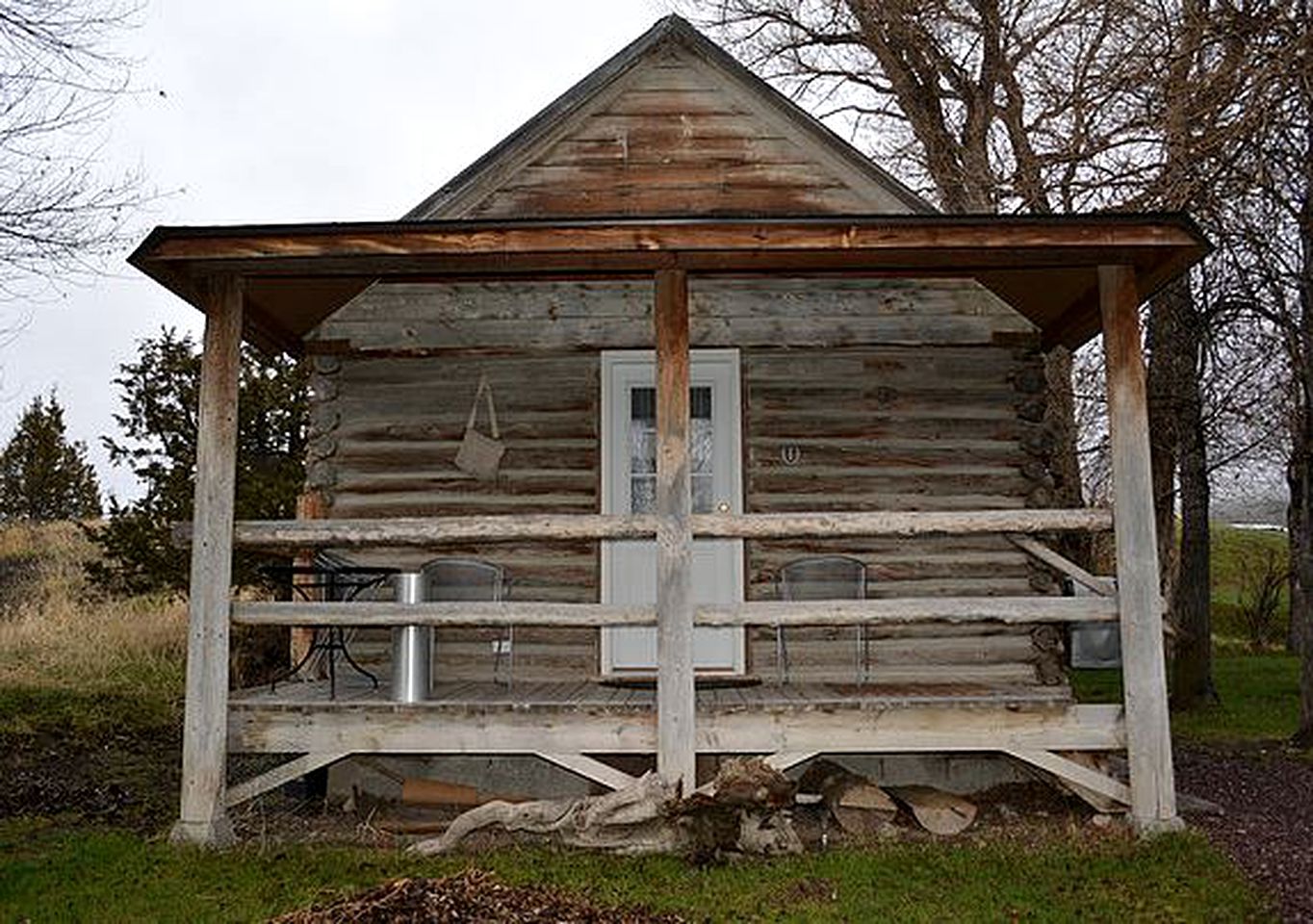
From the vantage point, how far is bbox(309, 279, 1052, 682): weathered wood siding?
27.8 ft

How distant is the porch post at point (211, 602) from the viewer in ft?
20.9

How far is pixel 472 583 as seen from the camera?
8547mm

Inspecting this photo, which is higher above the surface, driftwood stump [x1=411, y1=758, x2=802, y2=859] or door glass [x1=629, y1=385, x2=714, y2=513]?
door glass [x1=629, y1=385, x2=714, y2=513]

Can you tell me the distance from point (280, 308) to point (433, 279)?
1.02 meters

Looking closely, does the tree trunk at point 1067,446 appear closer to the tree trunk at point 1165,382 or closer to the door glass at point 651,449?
the tree trunk at point 1165,382

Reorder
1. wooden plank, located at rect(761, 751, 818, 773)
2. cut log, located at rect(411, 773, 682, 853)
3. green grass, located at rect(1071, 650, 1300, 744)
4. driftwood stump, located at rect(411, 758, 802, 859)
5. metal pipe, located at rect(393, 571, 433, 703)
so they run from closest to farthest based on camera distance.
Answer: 1. driftwood stump, located at rect(411, 758, 802, 859)
2. cut log, located at rect(411, 773, 682, 853)
3. wooden plank, located at rect(761, 751, 818, 773)
4. metal pipe, located at rect(393, 571, 433, 703)
5. green grass, located at rect(1071, 650, 1300, 744)

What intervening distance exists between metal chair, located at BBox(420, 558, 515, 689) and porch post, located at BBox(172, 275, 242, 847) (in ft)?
6.95

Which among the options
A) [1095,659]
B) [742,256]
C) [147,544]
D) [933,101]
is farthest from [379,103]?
[742,256]

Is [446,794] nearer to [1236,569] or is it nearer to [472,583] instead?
[472,583]

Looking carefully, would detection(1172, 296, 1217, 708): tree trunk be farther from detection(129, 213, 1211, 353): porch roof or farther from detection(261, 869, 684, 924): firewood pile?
detection(261, 869, 684, 924): firewood pile

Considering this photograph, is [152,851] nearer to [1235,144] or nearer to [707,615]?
[707,615]

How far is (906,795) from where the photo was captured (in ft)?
23.5

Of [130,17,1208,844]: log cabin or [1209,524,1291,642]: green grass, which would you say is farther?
[1209,524,1291,642]: green grass

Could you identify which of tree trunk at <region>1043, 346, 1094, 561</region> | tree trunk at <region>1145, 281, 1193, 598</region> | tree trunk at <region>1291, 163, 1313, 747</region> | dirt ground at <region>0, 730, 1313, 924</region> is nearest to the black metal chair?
dirt ground at <region>0, 730, 1313, 924</region>
